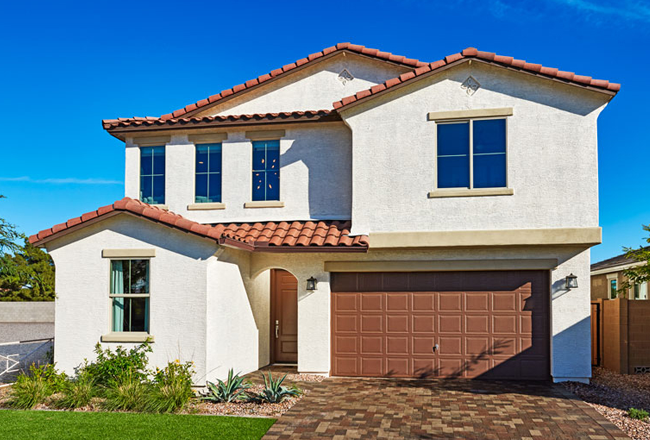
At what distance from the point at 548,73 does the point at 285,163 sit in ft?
21.2

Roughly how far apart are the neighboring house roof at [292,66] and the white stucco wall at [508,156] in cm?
271

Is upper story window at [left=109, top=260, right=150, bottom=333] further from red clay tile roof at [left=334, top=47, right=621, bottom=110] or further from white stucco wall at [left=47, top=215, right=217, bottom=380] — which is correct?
red clay tile roof at [left=334, top=47, right=621, bottom=110]

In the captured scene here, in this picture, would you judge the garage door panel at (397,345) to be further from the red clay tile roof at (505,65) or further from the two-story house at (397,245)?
the red clay tile roof at (505,65)

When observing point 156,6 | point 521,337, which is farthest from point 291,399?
point 156,6

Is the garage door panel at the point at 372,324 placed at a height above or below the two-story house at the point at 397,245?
below

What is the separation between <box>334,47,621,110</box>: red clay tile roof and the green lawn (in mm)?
7446

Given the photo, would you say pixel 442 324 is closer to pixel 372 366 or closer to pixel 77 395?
pixel 372 366

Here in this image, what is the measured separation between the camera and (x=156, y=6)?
57.4 feet

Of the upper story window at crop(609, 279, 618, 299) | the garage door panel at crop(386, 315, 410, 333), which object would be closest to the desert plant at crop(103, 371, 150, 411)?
the garage door panel at crop(386, 315, 410, 333)

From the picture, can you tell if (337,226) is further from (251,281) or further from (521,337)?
(521,337)

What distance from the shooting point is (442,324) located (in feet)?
43.4

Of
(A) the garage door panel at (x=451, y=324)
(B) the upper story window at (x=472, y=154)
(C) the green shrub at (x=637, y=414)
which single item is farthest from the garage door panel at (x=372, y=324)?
(C) the green shrub at (x=637, y=414)

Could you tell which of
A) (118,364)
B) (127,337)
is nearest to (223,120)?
(127,337)

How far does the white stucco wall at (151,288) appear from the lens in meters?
11.4
